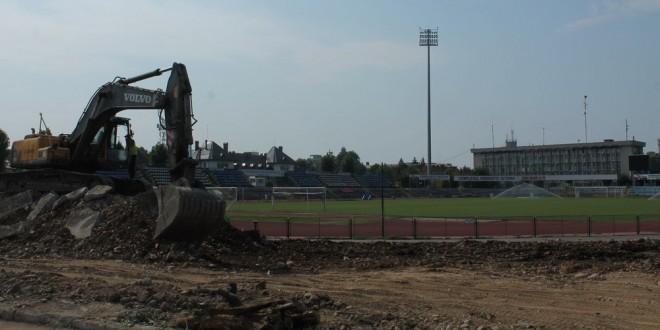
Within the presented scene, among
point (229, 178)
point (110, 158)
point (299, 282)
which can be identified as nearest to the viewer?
point (299, 282)

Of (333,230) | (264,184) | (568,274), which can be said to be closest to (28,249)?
(568,274)

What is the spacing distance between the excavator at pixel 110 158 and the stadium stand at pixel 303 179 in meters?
97.1

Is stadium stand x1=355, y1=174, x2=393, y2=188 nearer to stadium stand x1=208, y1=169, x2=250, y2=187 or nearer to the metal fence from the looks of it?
stadium stand x1=208, y1=169, x2=250, y2=187

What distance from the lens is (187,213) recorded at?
57.1 feet

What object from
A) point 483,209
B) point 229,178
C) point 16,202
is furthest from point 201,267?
point 229,178

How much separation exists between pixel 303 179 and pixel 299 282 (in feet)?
365

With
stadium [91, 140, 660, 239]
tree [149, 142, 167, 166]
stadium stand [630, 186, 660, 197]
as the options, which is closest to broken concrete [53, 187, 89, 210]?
stadium [91, 140, 660, 239]

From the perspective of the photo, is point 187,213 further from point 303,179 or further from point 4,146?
point 303,179

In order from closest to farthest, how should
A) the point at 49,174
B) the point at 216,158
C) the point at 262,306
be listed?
the point at 262,306
the point at 49,174
the point at 216,158

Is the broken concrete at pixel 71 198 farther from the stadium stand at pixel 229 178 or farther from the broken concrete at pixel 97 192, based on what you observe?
the stadium stand at pixel 229 178

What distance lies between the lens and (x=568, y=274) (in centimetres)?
1614

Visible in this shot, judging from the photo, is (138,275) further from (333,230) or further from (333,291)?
(333,230)

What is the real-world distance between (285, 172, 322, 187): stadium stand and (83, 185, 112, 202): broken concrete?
100 meters

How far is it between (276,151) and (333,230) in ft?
433
